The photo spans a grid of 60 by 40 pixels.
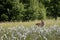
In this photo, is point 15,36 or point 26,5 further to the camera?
point 26,5

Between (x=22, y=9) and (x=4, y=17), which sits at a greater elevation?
(x=22, y=9)

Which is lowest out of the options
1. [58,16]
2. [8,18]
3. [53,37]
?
[58,16]

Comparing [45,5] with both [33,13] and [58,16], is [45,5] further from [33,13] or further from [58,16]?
[33,13]

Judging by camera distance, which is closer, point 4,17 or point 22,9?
point 4,17

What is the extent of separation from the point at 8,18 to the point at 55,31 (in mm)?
16970

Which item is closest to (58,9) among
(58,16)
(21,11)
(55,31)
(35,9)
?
(58,16)

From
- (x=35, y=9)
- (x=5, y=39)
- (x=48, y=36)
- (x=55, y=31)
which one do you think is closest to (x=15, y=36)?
(x=5, y=39)

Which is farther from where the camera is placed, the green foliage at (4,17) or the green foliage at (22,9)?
the green foliage at (22,9)

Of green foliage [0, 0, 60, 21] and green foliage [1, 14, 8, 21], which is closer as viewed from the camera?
green foliage [1, 14, 8, 21]

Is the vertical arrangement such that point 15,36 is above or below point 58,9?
above

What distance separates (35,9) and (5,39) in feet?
64.6

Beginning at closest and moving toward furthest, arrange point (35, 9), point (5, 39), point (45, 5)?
point (5, 39), point (35, 9), point (45, 5)

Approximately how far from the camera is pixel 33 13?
2478 cm

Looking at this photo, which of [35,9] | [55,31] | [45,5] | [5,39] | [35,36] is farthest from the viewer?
[45,5]
